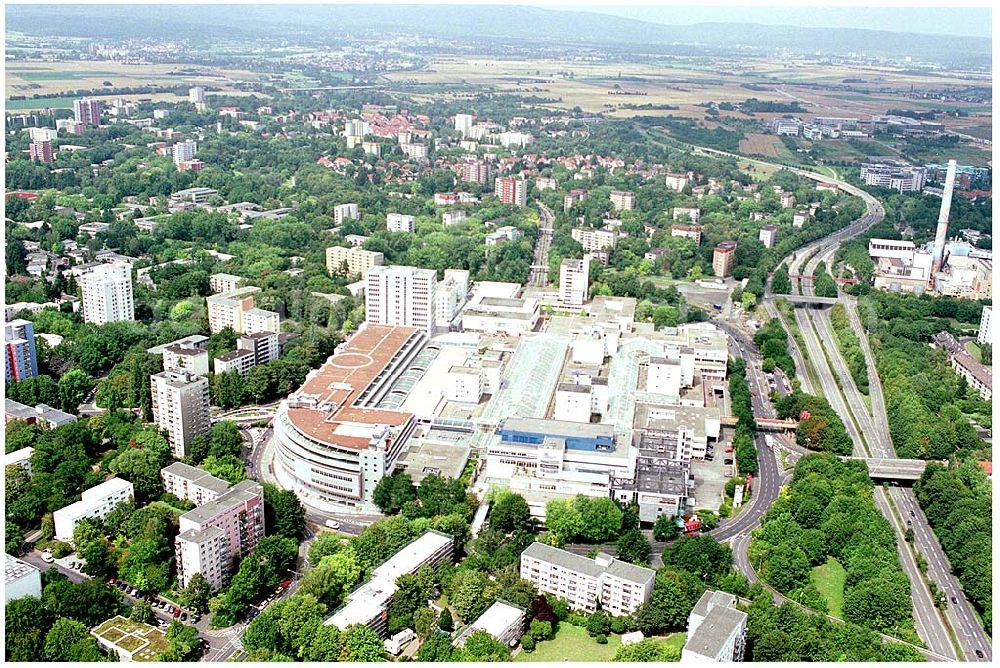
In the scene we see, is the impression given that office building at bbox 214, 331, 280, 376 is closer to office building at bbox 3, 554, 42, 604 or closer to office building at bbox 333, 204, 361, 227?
office building at bbox 3, 554, 42, 604

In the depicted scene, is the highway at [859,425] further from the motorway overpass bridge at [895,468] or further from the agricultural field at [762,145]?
the agricultural field at [762,145]

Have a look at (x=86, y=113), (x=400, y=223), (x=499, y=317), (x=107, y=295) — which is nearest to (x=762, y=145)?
(x=400, y=223)

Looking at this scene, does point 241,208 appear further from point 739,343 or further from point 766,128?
point 766,128

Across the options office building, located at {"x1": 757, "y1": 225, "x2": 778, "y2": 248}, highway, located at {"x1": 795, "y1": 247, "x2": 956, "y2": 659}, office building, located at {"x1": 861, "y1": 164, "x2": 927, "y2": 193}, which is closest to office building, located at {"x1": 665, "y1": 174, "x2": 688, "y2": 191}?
office building, located at {"x1": 757, "y1": 225, "x2": 778, "y2": 248}

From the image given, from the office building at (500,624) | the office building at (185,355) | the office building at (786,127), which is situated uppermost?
the office building at (786,127)

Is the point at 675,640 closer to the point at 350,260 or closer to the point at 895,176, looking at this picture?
the point at 350,260

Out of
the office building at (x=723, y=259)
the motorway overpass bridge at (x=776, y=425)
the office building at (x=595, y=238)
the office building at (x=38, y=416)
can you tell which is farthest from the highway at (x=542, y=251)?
the office building at (x=38, y=416)

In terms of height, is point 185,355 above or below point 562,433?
below
